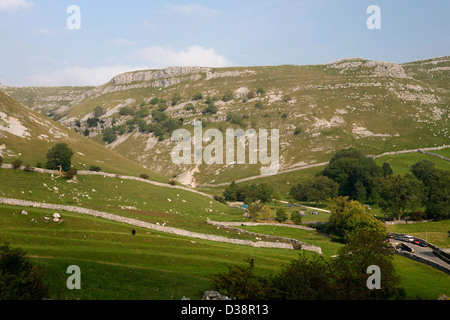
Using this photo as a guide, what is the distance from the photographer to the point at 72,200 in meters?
66.9

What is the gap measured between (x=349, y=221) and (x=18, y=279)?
6458 centimetres

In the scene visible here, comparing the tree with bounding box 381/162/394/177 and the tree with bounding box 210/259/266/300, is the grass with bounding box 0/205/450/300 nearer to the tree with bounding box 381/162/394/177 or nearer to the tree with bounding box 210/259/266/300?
the tree with bounding box 210/259/266/300

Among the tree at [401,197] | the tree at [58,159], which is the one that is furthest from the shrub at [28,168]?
the tree at [401,197]

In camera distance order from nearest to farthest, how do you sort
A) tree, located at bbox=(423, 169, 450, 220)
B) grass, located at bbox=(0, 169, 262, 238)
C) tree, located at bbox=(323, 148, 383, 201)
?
grass, located at bbox=(0, 169, 262, 238), tree, located at bbox=(423, 169, 450, 220), tree, located at bbox=(323, 148, 383, 201)

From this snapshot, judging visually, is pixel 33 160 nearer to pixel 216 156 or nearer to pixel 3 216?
pixel 3 216

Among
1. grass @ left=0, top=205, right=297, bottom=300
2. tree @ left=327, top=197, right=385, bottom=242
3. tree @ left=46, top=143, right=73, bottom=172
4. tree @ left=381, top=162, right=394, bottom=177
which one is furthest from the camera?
tree @ left=381, top=162, right=394, bottom=177

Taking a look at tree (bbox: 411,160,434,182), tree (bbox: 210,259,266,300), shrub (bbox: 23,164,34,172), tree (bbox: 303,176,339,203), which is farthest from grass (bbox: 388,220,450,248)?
shrub (bbox: 23,164,34,172)

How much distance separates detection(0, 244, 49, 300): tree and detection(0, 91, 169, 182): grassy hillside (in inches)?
2458

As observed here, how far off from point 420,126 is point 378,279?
17895 centimetres

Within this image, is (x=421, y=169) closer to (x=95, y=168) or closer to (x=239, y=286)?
(x=95, y=168)

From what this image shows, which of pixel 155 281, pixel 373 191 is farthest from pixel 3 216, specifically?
pixel 373 191

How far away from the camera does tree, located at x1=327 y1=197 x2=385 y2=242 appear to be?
69000 millimetres

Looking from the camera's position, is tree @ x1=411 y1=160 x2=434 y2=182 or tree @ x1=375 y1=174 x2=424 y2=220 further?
tree @ x1=411 y1=160 x2=434 y2=182

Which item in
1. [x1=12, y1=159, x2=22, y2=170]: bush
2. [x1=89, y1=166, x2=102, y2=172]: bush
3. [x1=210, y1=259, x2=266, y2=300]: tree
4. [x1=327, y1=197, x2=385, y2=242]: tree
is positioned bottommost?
A: [x1=327, y1=197, x2=385, y2=242]: tree
